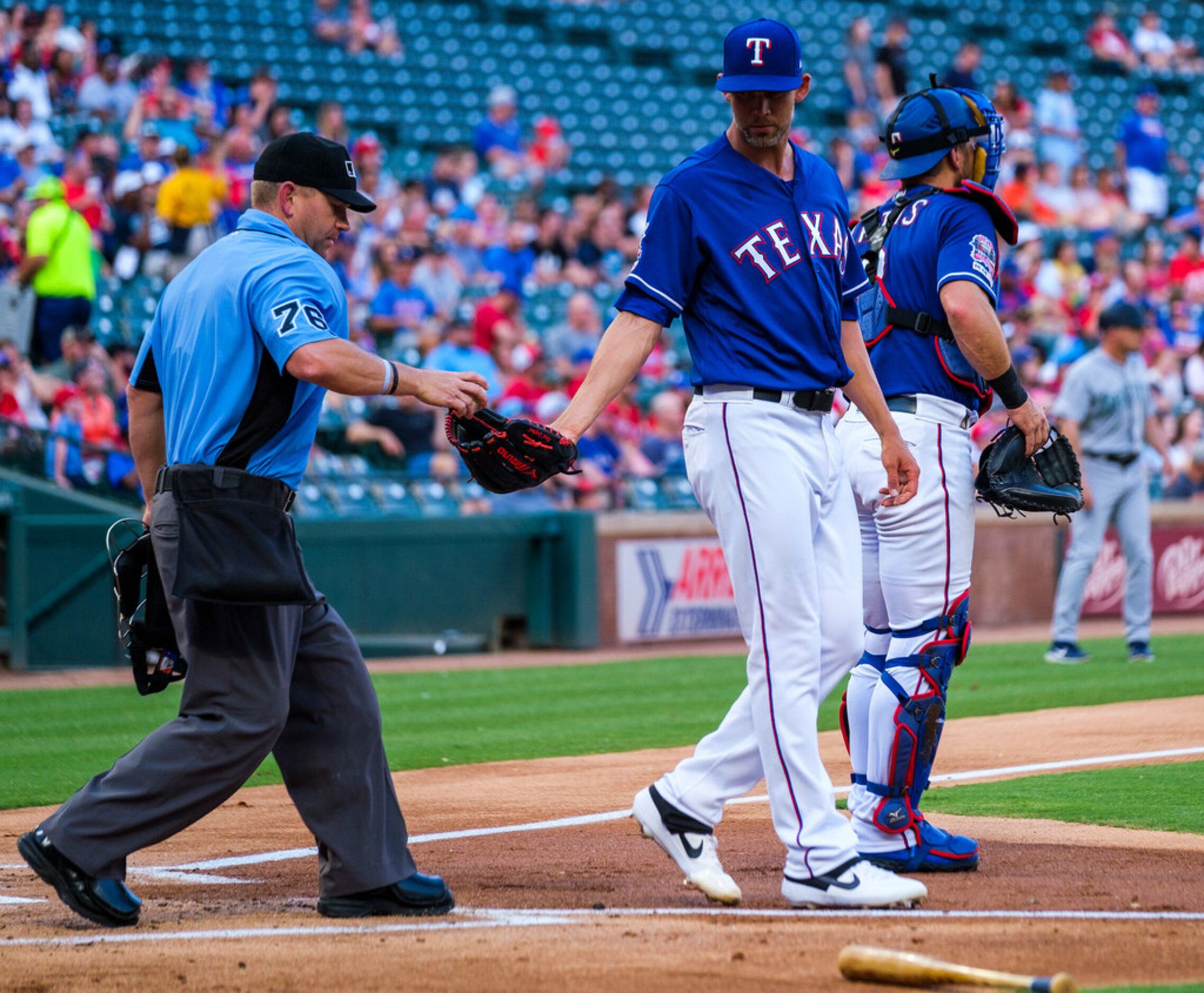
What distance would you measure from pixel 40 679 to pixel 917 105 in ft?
26.7

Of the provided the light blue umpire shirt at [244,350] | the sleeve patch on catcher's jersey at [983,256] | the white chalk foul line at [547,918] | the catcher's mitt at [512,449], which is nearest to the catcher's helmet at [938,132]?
the sleeve patch on catcher's jersey at [983,256]

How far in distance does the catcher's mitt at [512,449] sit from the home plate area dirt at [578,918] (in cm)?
113

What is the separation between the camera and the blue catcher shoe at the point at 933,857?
16.2 feet

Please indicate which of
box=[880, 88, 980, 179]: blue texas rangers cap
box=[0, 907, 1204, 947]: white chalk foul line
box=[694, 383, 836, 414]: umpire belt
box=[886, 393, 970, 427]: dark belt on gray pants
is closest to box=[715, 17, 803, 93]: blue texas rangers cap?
box=[694, 383, 836, 414]: umpire belt

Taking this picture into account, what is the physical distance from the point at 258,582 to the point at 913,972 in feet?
6.15

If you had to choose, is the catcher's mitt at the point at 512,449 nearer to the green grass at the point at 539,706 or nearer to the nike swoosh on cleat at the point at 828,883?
the nike swoosh on cleat at the point at 828,883

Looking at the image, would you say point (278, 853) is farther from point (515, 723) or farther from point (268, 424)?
point (515, 723)

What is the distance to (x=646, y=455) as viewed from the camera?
49.7ft

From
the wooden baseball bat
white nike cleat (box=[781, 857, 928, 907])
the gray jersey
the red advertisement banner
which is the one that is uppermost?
the gray jersey

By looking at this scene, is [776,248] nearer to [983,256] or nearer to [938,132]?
[983,256]

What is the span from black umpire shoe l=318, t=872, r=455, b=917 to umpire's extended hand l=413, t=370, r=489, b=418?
1.25 m

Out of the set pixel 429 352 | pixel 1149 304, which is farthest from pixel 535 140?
pixel 1149 304

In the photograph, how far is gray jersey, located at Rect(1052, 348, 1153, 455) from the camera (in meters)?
11.1

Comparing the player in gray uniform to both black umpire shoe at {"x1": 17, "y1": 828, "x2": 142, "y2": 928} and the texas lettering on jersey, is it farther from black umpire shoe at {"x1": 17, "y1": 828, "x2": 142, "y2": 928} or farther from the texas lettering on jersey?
black umpire shoe at {"x1": 17, "y1": 828, "x2": 142, "y2": 928}
